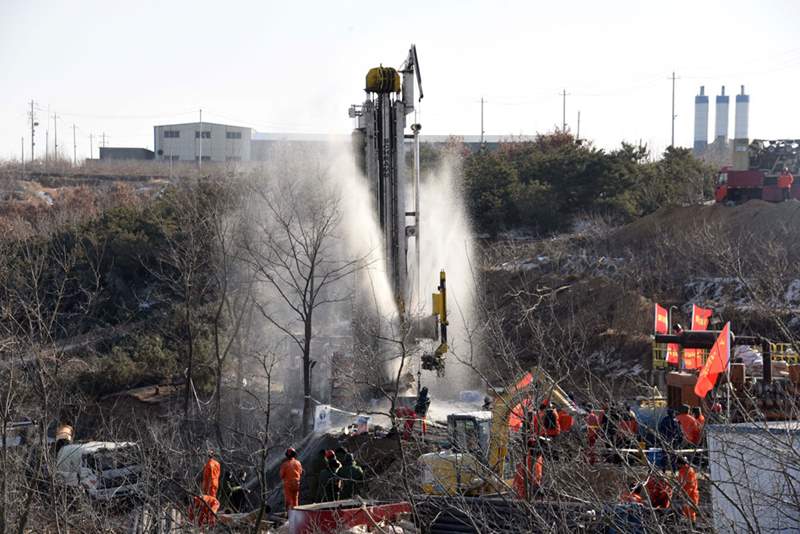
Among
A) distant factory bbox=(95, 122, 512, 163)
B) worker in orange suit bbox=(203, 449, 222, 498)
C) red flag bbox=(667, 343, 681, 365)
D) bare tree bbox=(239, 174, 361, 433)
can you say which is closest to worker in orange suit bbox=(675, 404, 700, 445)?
red flag bbox=(667, 343, 681, 365)

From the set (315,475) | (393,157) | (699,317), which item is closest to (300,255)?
(393,157)

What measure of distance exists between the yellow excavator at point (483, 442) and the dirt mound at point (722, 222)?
18.4 metres

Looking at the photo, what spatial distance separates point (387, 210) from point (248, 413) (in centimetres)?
756

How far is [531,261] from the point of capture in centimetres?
4094

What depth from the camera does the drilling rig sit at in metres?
23.7

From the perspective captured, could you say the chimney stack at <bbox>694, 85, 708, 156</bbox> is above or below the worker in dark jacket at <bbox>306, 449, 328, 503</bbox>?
above

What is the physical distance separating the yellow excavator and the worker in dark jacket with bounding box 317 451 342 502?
4.46ft

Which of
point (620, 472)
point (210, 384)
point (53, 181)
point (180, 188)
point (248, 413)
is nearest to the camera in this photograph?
point (620, 472)

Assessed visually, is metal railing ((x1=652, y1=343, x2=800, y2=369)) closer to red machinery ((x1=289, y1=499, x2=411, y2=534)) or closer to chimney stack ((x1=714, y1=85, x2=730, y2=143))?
red machinery ((x1=289, y1=499, x2=411, y2=534))

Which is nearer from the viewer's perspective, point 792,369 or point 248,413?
point 792,369

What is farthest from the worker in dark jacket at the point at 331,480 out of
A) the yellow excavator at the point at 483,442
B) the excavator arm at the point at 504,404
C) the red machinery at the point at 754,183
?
the red machinery at the point at 754,183

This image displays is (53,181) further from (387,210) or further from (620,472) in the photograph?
(620,472)

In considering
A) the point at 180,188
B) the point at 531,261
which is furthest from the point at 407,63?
the point at 180,188

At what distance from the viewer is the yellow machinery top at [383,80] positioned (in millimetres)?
23781
